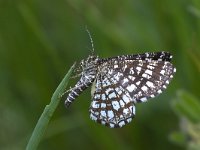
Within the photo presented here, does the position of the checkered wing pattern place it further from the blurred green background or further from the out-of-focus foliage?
the blurred green background

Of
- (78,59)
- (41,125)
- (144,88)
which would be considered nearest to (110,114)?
(144,88)

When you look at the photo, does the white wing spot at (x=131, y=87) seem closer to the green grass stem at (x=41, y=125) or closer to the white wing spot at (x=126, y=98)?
the white wing spot at (x=126, y=98)

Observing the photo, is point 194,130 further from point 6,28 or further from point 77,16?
point 6,28

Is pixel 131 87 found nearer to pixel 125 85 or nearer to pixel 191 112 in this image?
pixel 125 85

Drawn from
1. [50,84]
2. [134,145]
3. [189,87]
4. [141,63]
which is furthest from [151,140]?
[141,63]

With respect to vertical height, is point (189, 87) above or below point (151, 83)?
above

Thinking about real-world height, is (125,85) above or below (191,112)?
above
